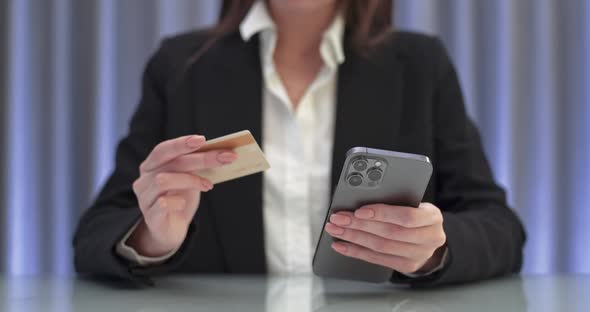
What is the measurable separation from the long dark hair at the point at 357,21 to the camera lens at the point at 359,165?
0.52 metres

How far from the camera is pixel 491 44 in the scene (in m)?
1.79

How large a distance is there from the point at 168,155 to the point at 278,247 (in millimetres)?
388

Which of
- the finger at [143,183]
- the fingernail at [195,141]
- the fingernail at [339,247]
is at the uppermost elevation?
the fingernail at [195,141]

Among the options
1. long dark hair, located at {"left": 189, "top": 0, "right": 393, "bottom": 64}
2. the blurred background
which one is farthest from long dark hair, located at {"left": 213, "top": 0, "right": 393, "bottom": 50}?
the blurred background

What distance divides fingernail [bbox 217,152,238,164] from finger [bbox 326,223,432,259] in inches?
4.5

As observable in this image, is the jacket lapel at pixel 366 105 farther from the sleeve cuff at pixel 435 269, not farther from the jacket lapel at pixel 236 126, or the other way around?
the sleeve cuff at pixel 435 269

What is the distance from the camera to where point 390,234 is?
66cm

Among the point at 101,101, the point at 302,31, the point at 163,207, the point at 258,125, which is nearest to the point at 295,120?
the point at 258,125

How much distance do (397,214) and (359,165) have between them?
76 millimetres

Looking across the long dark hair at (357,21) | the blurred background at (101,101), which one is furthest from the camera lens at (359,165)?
the blurred background at (101,101)

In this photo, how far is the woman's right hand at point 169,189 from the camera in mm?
655

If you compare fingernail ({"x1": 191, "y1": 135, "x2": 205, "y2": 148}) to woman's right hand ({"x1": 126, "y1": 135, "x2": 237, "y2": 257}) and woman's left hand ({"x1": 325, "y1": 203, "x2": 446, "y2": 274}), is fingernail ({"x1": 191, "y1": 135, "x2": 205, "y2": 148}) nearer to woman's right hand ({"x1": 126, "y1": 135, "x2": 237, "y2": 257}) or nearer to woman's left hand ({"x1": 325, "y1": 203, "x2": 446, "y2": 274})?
woman's right hand ({"x1": 126, "y1": 135, "x2": 237, "y2": 257})

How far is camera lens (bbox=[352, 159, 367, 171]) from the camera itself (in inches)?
23.4

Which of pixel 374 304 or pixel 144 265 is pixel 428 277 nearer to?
pixel 374 304
